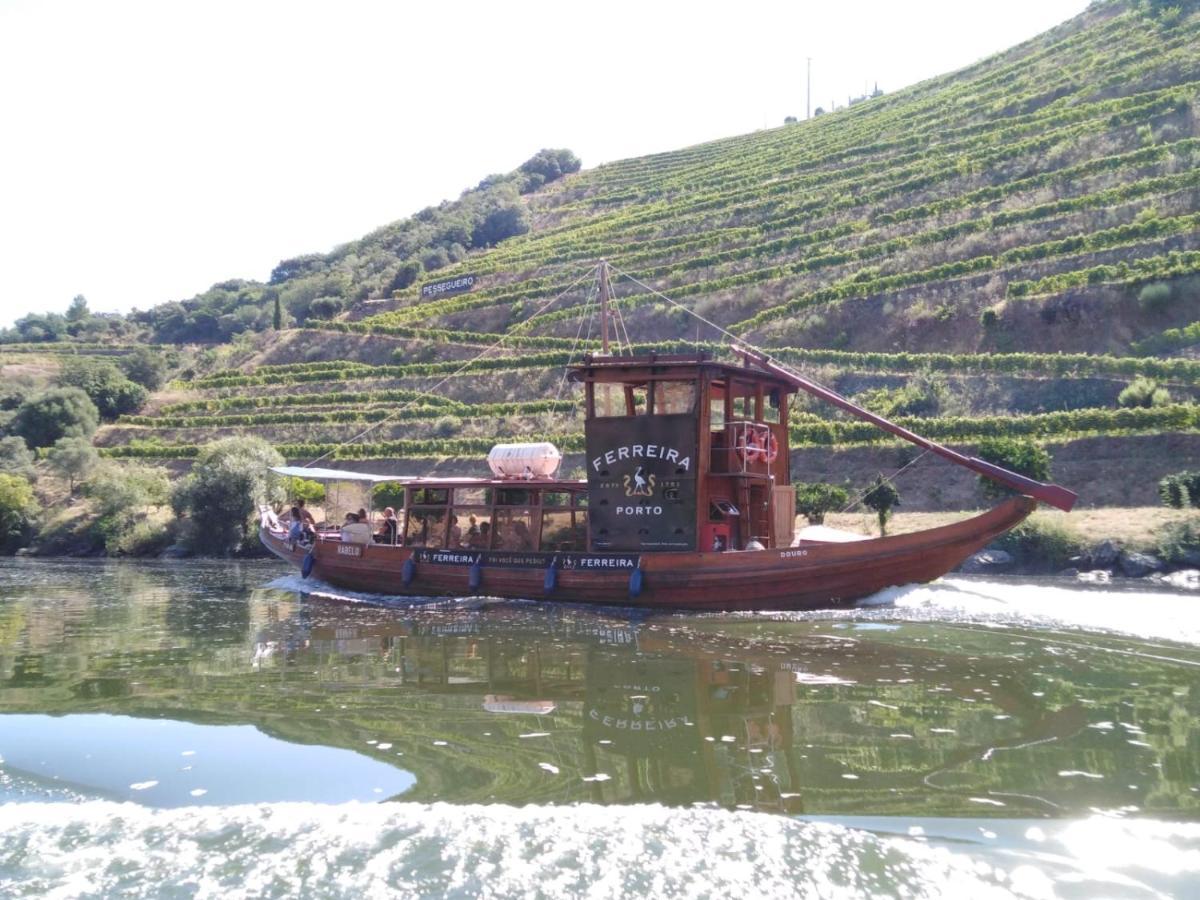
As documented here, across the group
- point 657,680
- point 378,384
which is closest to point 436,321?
point 378,384

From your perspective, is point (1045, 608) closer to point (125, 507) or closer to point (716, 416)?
point (716, 416)

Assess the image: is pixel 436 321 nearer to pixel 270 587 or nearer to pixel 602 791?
pixel 270 587

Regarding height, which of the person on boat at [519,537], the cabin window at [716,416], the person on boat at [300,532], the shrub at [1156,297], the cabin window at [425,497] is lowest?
the person on boat at [300,532]

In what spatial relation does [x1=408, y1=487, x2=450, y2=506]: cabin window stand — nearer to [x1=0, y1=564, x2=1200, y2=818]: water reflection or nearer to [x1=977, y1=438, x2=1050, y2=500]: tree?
[x1=0, y1=564, x2=1200, y2=818]: water reflection

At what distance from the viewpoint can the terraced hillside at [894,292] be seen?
131ft

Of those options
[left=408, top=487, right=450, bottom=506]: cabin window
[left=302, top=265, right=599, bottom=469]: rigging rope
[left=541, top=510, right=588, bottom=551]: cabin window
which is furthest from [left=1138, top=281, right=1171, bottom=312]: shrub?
[left=408, top=487, right=450, bottom=506]: cabin window

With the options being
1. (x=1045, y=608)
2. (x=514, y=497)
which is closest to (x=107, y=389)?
(x=514, y=497)

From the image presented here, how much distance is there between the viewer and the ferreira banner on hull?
62.9 ft

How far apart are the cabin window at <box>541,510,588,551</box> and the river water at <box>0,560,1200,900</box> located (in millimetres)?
4991

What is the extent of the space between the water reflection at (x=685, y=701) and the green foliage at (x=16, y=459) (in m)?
33.2

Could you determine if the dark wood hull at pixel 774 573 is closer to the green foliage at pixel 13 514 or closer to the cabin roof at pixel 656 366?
the cabin roof at pixel 656 366

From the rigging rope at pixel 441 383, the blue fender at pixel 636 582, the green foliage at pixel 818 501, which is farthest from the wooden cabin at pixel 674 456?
the rigging rope at pixel 441 383

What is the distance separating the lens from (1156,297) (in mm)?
39812

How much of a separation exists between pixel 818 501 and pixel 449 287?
49.3 m
